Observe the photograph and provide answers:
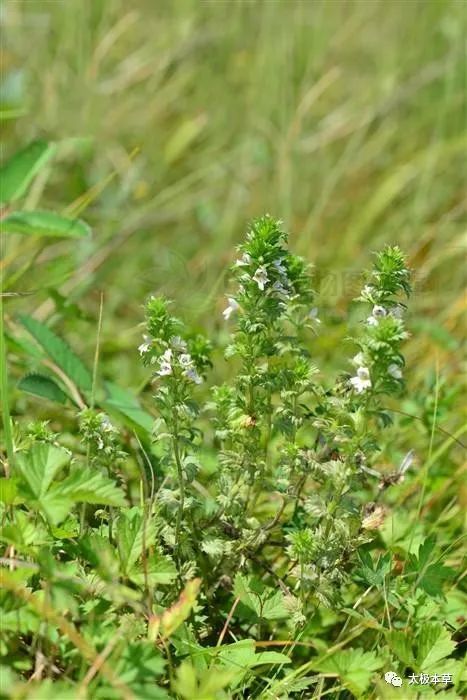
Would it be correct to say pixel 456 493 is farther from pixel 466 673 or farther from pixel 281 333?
pixel 281 333

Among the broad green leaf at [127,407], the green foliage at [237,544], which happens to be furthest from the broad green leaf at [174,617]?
the broad green leaf at [127,407]

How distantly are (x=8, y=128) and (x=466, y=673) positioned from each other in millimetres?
2750

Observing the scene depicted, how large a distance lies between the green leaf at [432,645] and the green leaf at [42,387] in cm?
88

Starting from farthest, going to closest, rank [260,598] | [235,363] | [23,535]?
[235,363] < [260,598] < [23,535]

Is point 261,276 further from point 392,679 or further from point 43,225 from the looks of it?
point 43,225

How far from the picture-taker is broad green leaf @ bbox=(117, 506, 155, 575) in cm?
129

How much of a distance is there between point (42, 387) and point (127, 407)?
7.1 inches

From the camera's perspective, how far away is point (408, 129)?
3686 millimetres

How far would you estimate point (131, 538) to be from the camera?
131cm

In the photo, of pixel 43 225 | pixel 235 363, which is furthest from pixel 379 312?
pixel 235 363

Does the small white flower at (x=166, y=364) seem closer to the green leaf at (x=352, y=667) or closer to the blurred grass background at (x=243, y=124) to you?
the green leaf at (x=352, y=667)

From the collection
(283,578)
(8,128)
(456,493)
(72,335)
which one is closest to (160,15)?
(8,128)

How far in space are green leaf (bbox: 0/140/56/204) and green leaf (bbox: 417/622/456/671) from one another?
4.22ft

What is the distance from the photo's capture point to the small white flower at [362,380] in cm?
131
